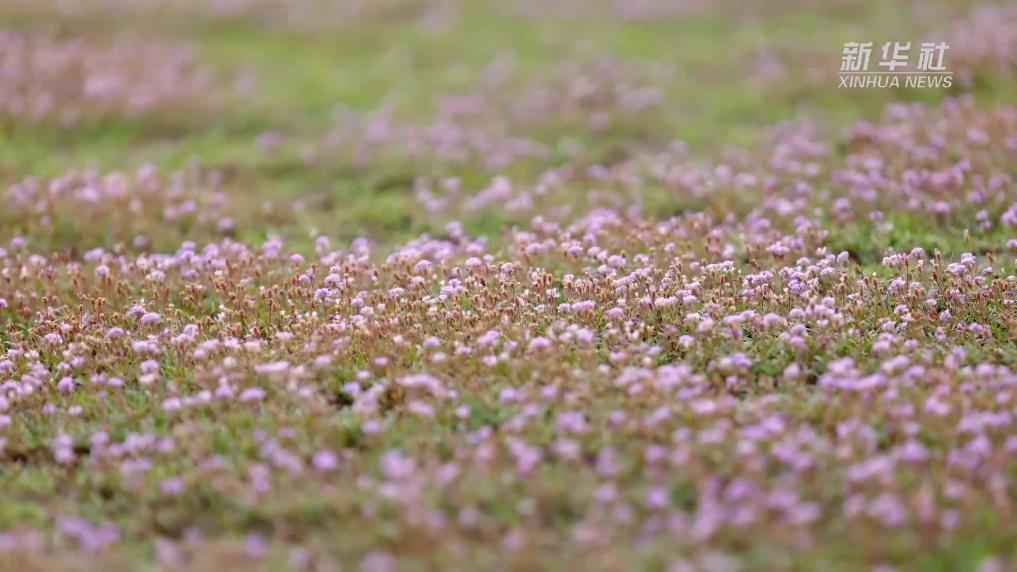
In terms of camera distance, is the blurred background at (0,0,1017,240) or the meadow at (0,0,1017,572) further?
the blurred background at (0,0,1017,240)

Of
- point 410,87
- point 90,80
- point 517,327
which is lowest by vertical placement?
point 517,327

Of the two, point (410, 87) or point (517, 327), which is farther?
point (410, 87)

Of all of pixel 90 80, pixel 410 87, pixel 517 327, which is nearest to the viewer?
pixel 517 327

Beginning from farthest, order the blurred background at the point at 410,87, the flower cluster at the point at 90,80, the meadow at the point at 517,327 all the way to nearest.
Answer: the flower cluster at the point at 90,80 < the blurred background at the point at 410,87 < the meadow at the point at 517,327

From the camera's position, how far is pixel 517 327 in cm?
706

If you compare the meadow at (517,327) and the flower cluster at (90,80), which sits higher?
the flower cluster at (90,80)

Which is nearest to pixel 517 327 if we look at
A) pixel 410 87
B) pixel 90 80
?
pixel 410 87

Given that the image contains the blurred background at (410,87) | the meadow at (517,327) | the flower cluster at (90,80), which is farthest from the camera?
the flower cluster at (90,80)

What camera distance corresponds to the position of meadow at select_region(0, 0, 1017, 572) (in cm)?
519

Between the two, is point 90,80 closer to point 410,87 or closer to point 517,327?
point 410,87

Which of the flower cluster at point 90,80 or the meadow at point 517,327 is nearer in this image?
the meadow at point 517,327

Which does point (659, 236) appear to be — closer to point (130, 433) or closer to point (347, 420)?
point (347, 420)

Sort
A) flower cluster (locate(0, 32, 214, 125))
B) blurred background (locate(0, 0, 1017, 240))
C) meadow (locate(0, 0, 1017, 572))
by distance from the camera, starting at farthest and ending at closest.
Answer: flower cluster (locate(0, 32, 214, 125)) < blurred background (locate(0, 0, 1017, 240)) < meadow (locate(0, 0, 1017, 572))

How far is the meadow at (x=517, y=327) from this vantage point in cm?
519
